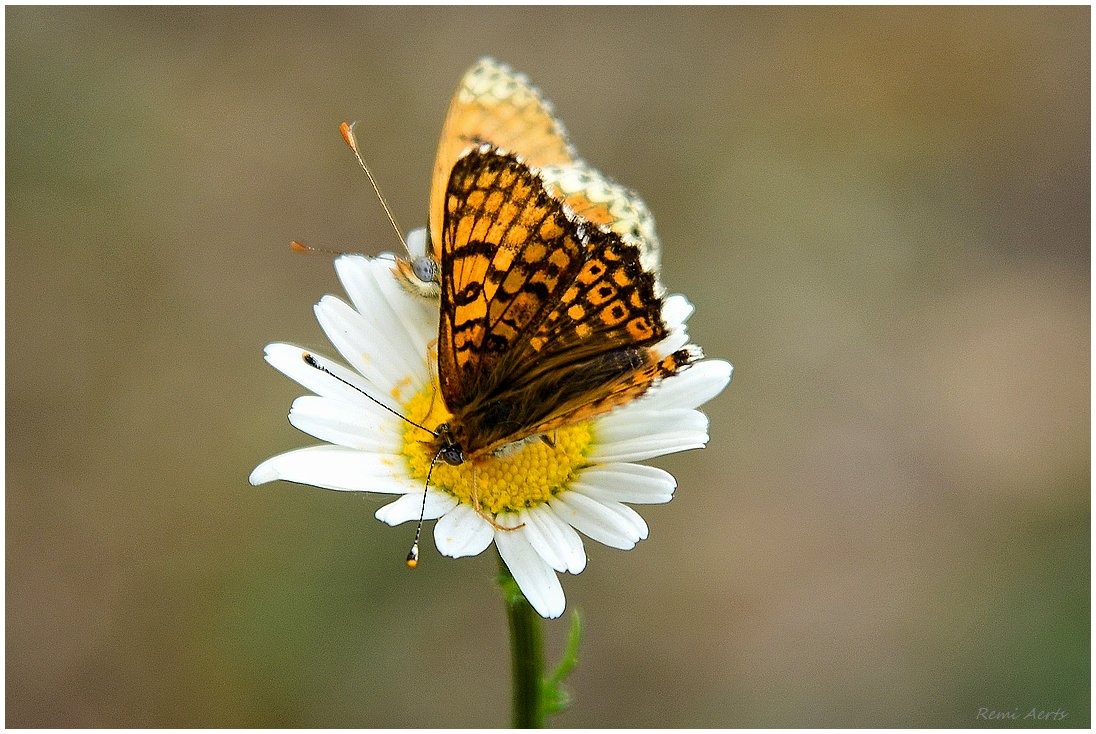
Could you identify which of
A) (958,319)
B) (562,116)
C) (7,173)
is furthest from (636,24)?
(7,173)

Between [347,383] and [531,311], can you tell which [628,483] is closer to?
[531,311]

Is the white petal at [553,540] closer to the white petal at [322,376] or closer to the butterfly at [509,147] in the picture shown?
the white petal at [322,376]

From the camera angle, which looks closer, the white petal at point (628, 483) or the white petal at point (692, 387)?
the white petal at point (628, 483)

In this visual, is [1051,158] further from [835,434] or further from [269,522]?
[269,522]

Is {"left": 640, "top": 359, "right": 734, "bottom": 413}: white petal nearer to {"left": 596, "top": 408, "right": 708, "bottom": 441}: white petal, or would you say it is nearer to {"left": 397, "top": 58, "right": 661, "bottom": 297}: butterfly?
{"left": 596, "top": 408, "right": 708, "bottom": 441}: white petal

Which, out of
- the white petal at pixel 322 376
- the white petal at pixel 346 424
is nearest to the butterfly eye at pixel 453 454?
the white petal at pixel 346 424

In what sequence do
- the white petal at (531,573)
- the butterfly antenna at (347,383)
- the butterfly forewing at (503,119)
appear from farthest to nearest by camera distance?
the butterfly forewing at (503,119) < the butterfly antenna at (347,383) < the white petal at (531,573)
